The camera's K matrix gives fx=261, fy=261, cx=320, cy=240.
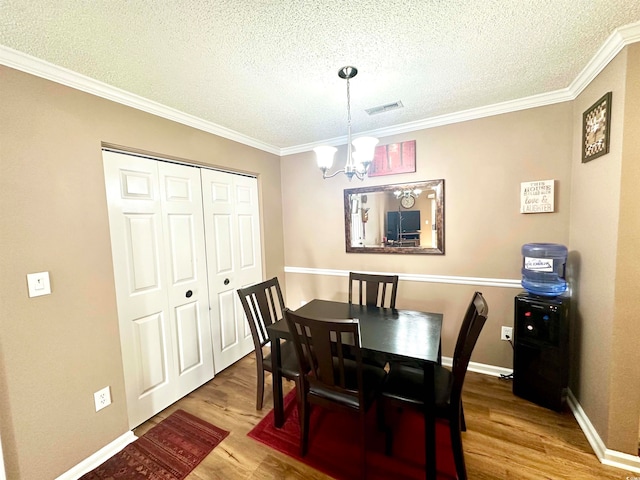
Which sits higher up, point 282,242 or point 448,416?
point 282,242

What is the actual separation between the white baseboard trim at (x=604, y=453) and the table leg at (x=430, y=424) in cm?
108

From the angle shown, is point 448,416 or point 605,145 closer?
point 448,416

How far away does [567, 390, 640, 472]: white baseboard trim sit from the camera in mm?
1492

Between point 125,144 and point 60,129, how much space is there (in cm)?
34

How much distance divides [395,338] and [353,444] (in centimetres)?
78

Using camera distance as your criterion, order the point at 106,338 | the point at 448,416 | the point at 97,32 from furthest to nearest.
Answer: the point at 106,338
the point at 448,416
the point at 97,32

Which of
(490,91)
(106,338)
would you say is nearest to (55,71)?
(106,338)

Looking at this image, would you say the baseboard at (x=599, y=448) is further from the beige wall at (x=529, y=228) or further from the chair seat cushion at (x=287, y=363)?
the chair seat cushion at (x=287, y=363)

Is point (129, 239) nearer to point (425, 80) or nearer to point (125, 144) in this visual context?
point (125, 144)

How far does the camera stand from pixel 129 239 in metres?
1.89

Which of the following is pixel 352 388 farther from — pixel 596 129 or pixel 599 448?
pixel 596 129

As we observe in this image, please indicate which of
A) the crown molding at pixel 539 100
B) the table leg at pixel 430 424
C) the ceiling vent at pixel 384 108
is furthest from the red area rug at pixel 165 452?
the crown molding at pixel 539 100

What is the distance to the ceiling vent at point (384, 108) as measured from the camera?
2.13m

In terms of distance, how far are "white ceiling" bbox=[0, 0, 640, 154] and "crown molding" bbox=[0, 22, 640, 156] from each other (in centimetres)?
1
